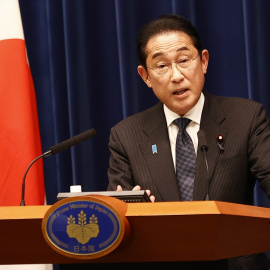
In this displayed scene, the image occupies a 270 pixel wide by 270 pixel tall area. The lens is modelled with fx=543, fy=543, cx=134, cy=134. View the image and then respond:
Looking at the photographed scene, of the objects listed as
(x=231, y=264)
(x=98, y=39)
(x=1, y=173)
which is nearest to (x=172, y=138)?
(x=231, y=264)

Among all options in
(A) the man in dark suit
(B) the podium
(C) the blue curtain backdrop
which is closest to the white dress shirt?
(A) the man in dark suit

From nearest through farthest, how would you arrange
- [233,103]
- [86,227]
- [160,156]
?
[86,227]
[160,156]
[233,103]

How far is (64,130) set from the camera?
3145 mm

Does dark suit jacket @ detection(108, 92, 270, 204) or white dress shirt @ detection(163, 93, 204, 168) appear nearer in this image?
dark suit jacket @ detection(108, 92, 270, 204)

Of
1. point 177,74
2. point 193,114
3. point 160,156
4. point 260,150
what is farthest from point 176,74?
point 260,150

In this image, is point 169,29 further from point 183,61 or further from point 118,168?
point 118,168

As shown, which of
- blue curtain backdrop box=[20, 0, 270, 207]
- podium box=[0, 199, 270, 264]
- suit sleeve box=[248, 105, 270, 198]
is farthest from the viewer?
blue curtain backdrop box=[20, 0, 270, 207]

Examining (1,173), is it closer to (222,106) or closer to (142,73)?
(142,73)

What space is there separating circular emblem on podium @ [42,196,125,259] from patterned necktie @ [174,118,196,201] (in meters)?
0.86

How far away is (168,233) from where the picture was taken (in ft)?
4.03

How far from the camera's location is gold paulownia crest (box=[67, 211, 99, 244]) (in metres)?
1.22

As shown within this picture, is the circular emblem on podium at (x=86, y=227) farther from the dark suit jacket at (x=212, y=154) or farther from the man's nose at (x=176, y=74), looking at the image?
the man's nose at (x=176, y=74)

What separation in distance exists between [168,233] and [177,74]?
1047mm

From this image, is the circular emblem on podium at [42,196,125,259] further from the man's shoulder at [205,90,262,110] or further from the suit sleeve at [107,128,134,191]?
the man's shoulder at [205,90,262,110]
